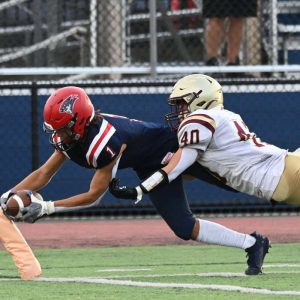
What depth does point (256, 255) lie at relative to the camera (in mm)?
7969

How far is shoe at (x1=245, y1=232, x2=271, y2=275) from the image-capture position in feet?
25.9

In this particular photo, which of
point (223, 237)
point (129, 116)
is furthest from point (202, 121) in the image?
point (129, 116)

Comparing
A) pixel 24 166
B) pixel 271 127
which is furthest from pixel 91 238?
pixel 271 127

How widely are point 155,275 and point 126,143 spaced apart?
96 centimetres

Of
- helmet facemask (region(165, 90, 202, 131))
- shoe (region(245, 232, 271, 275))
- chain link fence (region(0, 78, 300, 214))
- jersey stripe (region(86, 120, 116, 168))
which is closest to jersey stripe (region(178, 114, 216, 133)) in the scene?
helmet facemask (region(165, 90, 202, 131))

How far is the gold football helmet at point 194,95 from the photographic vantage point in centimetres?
805

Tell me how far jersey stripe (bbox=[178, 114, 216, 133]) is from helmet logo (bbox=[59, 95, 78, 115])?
0.73 m

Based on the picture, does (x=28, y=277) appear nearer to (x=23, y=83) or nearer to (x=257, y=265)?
(x=257, y=265)

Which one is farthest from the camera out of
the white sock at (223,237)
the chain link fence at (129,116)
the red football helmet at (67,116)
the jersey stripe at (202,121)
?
the chain link fence at (129,116)

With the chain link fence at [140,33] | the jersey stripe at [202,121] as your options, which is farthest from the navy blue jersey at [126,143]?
the chain link fence at [140,33]

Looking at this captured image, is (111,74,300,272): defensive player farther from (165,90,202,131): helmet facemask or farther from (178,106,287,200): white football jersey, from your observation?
(165,90,202,131): helmet facemask

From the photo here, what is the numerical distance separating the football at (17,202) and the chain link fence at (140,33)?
234 inches

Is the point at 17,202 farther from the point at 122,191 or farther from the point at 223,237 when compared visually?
the point at 223,237

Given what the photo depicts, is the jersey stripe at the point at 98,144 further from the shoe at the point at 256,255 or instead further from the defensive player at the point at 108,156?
the shoe at the point at 256,255
